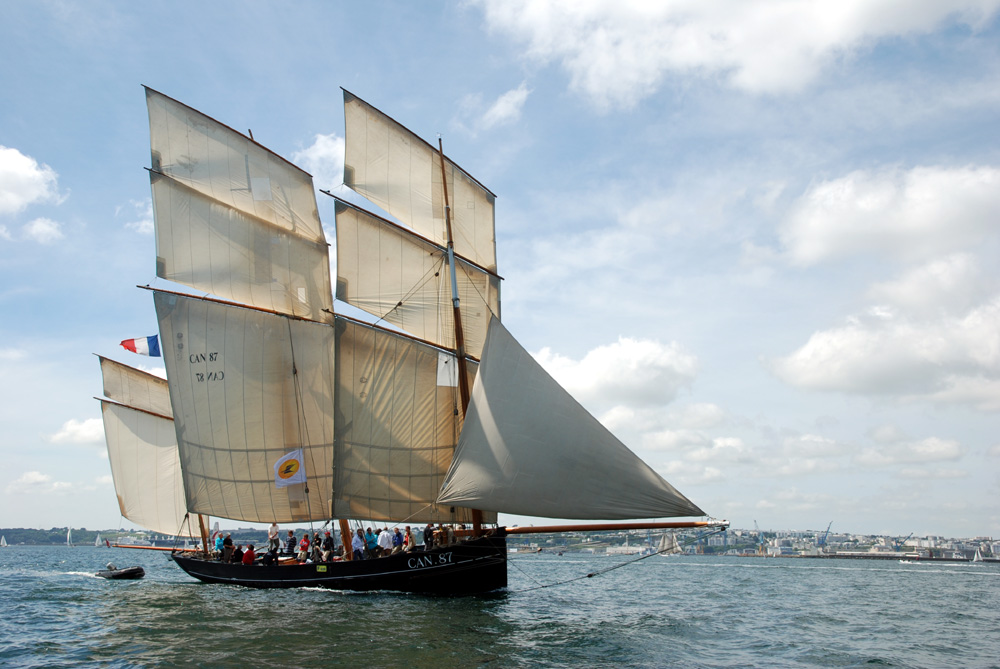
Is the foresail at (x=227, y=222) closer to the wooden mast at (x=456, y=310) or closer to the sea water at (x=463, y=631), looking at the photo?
the wooden mast at (x=456, y=310)

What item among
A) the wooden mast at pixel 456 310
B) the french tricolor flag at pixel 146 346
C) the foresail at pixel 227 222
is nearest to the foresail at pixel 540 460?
the wooden mast at pixel 456 310

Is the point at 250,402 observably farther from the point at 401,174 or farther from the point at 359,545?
the point at 401,174

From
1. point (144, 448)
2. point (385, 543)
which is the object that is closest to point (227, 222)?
point (144, 448)

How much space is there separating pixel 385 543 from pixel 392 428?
484cm

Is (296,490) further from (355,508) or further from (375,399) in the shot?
(375,399)

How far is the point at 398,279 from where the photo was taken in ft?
111

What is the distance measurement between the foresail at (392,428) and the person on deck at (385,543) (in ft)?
2.68

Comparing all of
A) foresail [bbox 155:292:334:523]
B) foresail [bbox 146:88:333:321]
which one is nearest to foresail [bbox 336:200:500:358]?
foresail [bbox 146:88:333:321]

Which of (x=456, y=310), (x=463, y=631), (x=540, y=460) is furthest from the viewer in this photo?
(x=456, y=310)

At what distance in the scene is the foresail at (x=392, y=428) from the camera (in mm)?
31422

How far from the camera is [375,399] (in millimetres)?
31797

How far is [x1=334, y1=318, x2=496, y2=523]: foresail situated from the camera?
1237 inches

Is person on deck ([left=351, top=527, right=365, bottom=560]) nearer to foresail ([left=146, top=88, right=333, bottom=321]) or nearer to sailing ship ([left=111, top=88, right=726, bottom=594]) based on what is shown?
sailing ship ([left=111, top=88, right=726, bottom=594])

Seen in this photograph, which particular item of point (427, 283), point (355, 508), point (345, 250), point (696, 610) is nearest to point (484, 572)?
point (355, 508)
